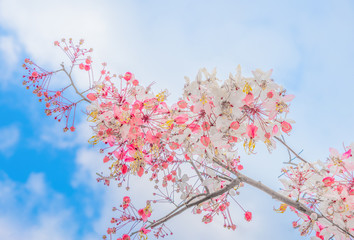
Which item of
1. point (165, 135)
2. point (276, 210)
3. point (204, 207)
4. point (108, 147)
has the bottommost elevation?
point (276, 210)

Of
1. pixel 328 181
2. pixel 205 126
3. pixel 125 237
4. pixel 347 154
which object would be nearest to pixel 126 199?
pixel 125 237

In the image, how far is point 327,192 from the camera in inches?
103

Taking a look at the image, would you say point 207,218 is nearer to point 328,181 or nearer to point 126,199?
point 126,199

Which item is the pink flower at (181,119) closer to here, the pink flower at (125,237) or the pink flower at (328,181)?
the pink flower at (125,237)

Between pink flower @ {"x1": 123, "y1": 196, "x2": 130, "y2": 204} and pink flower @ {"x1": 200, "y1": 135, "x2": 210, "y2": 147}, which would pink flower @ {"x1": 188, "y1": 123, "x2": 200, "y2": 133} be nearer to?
pink flower @ {"x1": 200, "y1": 135, "x2": 210, "y2": 147}

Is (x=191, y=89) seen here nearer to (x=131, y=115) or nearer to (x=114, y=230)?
(x=131, y=115)

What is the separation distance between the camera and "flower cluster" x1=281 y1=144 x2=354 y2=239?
8.34 ft

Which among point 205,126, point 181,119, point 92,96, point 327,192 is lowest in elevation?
point 327,192

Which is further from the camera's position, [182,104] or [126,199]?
[126,199]

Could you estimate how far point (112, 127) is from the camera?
2.40 meters

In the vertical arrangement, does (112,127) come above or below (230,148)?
above

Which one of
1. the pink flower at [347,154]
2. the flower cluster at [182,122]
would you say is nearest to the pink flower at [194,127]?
the flower cluster at [182,122]

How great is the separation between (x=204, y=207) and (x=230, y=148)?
2.77 feet

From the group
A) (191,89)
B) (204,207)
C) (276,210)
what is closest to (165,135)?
(191,89)
